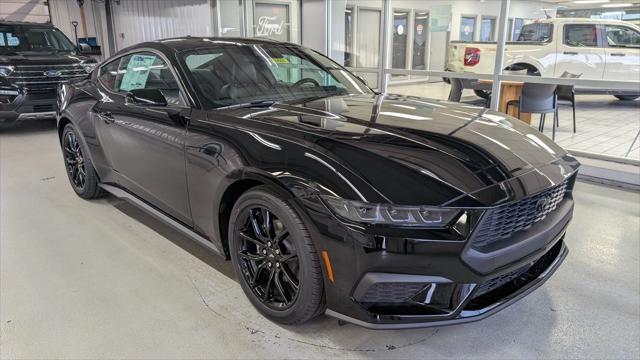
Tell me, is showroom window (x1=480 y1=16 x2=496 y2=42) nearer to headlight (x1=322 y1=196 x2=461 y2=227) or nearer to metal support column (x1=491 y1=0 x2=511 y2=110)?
metal support column (x1=491 y1=0 x2=511 y2=110)

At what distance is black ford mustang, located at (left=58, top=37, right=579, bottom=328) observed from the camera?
5.04 ft

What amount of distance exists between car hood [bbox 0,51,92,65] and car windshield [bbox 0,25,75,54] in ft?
0.63

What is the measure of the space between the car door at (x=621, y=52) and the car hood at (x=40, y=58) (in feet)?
22.9

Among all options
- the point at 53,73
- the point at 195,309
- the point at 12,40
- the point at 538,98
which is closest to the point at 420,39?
the point at 538,98

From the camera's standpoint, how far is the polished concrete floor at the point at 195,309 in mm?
1854

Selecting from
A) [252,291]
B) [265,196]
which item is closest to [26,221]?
[252,291]

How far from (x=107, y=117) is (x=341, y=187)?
2060 mm

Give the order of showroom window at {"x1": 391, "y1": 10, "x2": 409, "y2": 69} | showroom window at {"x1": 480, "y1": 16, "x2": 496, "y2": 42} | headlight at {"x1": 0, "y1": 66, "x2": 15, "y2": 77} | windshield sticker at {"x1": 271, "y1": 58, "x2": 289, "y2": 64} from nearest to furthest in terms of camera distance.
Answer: windshield sticker at {"x1": 271, "y1": 58, "x2": 289, "y2": 64} < showroom window at {"x1": 480, "y1": 16, "x2": 496, "y2": 42} < headlight at {"x1": 0, "y1": 66, "x2": 15, "y2": 77} < showroom window at {"x1": 391, "y1": 10, "x2": 409, "y2": 69}

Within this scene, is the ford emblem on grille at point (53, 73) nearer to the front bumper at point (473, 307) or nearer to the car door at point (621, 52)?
the front bumper at point (473, 307)

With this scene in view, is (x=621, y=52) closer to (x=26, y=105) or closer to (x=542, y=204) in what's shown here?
(x=542, y=204)

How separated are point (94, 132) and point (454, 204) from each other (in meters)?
2.63

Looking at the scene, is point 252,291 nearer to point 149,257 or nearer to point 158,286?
point 158,286

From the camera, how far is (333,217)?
1.58 meters

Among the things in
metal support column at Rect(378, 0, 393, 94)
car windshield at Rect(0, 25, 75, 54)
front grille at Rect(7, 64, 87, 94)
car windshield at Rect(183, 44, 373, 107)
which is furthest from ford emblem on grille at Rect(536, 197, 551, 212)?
car windshield at Rect(0, 25, 75, 54)
